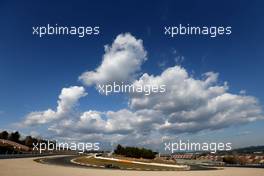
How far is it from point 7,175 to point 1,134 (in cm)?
12399

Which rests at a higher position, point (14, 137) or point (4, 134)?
point (4, 134)

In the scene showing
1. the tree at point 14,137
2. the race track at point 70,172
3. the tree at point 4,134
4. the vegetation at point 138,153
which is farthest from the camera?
the tree at point 14,137

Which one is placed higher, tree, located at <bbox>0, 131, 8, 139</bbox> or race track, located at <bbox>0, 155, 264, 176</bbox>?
tree, located at <bbox>0, 131, 8, 139</bbox>

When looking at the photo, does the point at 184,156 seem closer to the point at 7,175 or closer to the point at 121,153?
the point at 121,153

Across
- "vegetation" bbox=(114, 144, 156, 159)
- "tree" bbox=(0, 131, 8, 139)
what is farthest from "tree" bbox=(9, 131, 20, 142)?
"vegetation" bbox=(114, 144, 156, 159)

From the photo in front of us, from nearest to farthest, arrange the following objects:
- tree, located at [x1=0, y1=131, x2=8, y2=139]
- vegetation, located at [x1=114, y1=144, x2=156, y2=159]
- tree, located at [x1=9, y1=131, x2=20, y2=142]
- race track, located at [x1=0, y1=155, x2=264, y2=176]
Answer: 1. race track, located at [x1=0, y1=155, x2=264, y2=176]
2. vegetation, located at [x1=114, y1=144, x2=156, y2=159]
3. tree, located at [x1=0, y1=131, x2=8, y2=139]
4. tree, located at [x1=9, y1=131, x2=20, y2=142]

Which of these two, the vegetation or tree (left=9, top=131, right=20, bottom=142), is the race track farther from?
tree (left=9, top=131, right=20, bottom=142)

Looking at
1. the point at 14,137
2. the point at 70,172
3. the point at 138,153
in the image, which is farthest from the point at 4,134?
the point at 70,172

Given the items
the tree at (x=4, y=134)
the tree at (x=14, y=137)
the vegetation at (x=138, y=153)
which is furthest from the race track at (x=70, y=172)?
the tree at (x=14, y=137)

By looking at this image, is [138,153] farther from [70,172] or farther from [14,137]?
[14,137]

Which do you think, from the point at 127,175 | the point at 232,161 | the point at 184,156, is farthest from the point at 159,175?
the point at 184,156

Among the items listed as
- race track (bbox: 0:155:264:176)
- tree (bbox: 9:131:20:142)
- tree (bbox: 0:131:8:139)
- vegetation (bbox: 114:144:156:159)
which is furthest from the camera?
tree (bbox: 9:131:20:142)

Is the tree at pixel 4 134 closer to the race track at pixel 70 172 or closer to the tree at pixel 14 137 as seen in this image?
the tree at pixel 14 137

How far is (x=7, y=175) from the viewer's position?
30.6 metres
